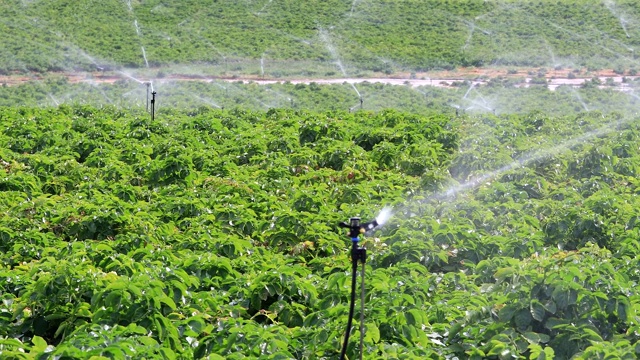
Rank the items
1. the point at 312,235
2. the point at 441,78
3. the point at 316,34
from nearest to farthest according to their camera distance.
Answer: the point at 312,235 → the point at 441,78 → the point at 316,34

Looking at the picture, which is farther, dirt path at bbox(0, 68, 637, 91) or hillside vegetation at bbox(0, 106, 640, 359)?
dirt path at bbox(0, 68, 637, 91)

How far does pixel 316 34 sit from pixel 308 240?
38.3 metres

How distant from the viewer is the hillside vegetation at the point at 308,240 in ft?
24.3

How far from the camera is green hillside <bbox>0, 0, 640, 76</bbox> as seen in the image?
42.7 m

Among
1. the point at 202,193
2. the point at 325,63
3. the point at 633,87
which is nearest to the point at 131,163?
the point at 202,193

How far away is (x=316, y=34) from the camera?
4822 centimetres

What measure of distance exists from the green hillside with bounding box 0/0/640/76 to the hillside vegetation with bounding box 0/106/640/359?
24.5 metres

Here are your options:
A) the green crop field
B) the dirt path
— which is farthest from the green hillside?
the green crop field

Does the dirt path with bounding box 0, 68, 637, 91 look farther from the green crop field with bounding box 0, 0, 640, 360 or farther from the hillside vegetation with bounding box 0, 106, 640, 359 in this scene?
the hillside vegetation with bounding box 0, 106, 640, 359

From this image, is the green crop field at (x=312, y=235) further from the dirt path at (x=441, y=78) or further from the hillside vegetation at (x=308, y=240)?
the dirt path at (x=441, y=78)

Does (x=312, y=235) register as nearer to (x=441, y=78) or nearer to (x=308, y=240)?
(x=308, y=240)

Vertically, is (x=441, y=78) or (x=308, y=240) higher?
(x=308, y=240)

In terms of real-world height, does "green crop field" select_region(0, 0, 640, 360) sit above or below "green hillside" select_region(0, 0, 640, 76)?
above

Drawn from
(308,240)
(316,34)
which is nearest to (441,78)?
(316,34)
